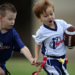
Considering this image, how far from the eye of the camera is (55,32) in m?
3.73

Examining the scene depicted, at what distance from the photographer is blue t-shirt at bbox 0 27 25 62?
12.4 feet

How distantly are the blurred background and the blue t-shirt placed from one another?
22.8 ft

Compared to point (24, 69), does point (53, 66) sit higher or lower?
higher

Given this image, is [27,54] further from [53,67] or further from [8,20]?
[8,20]

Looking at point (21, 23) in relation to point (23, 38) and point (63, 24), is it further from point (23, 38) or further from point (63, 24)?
point (63, 24)

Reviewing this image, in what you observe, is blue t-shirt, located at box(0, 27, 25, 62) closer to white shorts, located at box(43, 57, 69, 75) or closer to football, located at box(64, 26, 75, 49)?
white shorts, located at box(43, 57, 69, 75)

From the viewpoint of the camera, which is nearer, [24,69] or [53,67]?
[53,67]

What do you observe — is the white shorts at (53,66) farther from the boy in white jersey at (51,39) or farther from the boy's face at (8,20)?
the boy's face at (8,20)

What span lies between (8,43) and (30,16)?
7808mm

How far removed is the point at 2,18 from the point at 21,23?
777 cm

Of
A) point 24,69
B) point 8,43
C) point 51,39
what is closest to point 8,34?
point 8,43

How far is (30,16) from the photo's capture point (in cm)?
1154

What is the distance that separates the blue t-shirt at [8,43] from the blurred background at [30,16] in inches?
274

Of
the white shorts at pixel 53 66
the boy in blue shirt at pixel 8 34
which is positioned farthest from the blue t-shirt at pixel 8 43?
the white shorts at pixel 53 66
